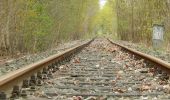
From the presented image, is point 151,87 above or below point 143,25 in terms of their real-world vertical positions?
below

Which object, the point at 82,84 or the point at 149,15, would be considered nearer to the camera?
the point at 82,84

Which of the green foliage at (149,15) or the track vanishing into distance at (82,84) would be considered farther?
the green foliage at (149,15)

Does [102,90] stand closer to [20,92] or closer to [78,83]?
[78,83]

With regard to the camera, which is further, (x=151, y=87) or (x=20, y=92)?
(x=151, y=87)

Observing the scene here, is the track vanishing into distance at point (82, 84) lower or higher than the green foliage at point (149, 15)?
lower

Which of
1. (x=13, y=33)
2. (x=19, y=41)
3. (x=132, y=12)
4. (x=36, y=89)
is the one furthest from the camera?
(x=132, y=12)

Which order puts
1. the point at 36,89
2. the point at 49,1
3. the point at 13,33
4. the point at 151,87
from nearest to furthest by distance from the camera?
the point at 36,89, the point at 151,87, the point at 13,33, the point at 49,1

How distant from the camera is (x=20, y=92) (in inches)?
181

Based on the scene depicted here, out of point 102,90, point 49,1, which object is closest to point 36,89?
point 102,90

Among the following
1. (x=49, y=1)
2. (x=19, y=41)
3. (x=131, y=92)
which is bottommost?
(x=131, y=92)

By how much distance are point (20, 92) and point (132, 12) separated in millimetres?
23425

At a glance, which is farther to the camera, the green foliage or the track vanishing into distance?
the green foliage

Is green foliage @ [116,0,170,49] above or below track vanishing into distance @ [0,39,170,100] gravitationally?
above

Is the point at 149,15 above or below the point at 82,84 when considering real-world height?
above
